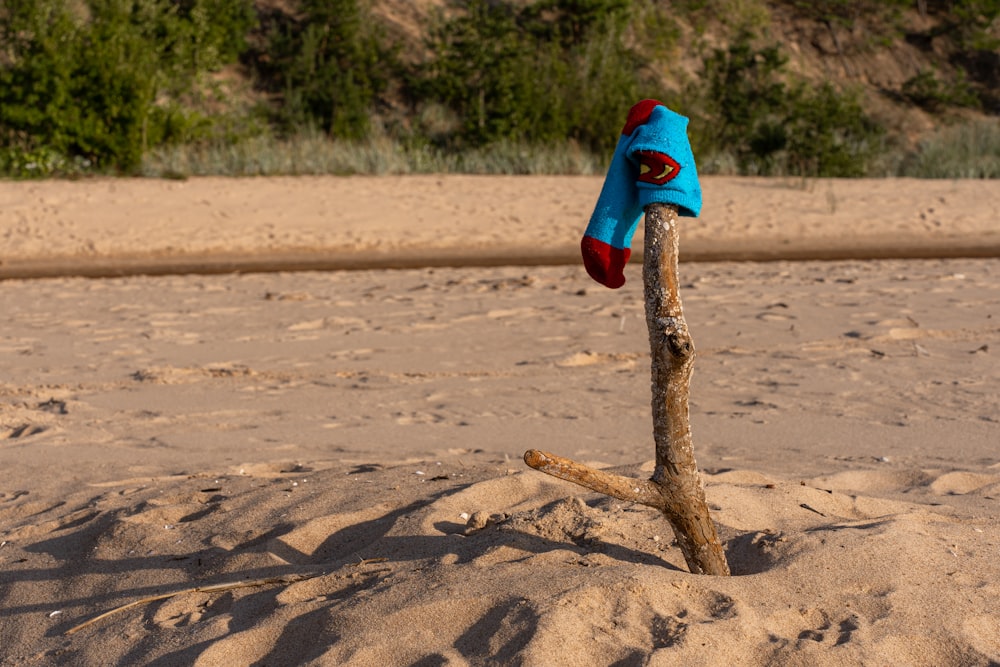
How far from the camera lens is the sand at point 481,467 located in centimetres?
288

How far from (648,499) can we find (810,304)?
18.8ft

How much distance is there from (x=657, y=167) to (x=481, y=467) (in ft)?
6.35

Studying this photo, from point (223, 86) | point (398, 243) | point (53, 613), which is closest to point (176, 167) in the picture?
Answer: point (398, 243)

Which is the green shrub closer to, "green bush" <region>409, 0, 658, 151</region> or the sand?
"green bush" <region>409, 0, 658, 151</region>

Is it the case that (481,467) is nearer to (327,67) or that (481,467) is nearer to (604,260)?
(604,260)

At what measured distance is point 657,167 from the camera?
284 cm

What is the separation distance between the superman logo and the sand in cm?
109

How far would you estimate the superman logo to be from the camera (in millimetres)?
2826

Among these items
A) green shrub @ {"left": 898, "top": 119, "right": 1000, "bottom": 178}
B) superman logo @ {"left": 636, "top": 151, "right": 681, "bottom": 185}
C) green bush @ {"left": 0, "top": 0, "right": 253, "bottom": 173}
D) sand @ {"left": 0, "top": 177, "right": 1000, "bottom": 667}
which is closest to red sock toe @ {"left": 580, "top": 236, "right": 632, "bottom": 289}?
superman logo @ {"left": 636, "top": 151, "right": 681, "bottom": 185}

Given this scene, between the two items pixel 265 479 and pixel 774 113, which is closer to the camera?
pixel 265 479

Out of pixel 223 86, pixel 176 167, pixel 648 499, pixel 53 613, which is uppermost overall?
pixel 223 86

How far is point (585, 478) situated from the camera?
287 cm

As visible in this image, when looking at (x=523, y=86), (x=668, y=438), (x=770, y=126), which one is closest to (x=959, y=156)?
(x=770, y=126)

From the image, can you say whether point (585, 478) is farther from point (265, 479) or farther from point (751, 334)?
point (751, 334)
